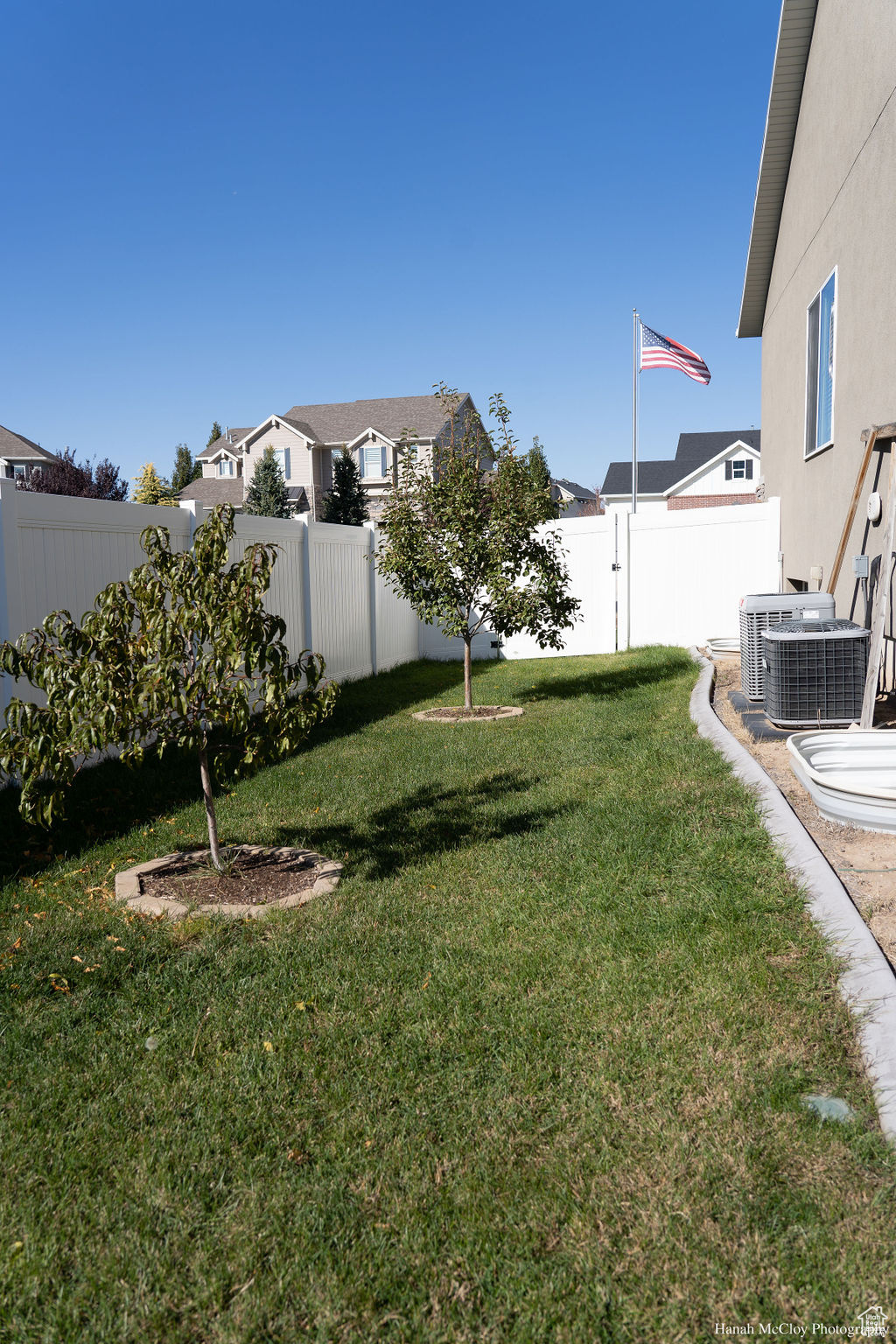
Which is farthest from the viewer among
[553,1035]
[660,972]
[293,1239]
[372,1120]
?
[660,972]

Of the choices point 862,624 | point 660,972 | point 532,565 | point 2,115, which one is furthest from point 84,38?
point 660,972

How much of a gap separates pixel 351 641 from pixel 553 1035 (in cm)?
951

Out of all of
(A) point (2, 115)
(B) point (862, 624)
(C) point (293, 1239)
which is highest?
(A) point (2, 115)

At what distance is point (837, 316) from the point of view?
26.6ft

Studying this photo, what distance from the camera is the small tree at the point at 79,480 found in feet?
109

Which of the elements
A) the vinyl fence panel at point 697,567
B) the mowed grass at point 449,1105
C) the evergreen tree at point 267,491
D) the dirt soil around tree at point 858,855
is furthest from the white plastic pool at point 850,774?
the evergreen tree at point 267,491

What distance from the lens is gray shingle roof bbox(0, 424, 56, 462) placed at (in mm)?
47594

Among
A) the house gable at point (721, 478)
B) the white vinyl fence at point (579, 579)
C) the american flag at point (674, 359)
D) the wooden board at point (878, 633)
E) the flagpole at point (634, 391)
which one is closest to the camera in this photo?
Result: the wooden board at point (878, 633)

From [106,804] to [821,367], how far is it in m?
8.53

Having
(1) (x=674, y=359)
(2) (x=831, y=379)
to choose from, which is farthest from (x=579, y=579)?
(1) (x=674, y=359)

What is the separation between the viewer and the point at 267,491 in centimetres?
3947

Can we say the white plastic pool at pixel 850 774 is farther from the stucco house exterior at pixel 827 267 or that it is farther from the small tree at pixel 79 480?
the small tree at pixel 79 480

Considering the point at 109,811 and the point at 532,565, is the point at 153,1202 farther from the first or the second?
the point at 532,565

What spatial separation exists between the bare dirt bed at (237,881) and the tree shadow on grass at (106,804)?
63 centimetres
